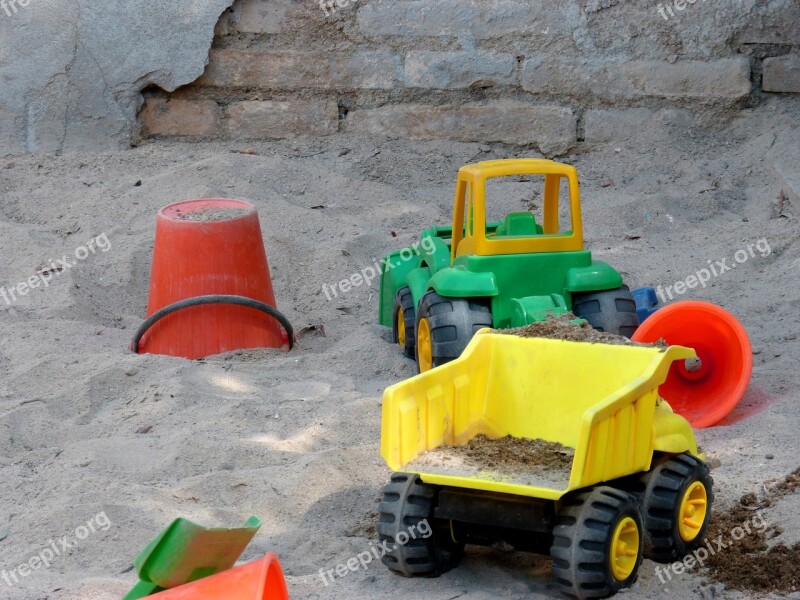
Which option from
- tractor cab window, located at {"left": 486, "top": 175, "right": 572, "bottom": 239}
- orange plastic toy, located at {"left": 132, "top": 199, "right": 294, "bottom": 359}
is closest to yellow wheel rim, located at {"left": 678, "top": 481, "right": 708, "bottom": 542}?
orange plastic toy, located at {"left": 132, "top": 199, "right": 294, "bottom": 359}

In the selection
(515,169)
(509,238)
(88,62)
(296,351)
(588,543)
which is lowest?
(296,351)

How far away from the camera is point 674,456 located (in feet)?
8.12

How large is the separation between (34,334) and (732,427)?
234cm

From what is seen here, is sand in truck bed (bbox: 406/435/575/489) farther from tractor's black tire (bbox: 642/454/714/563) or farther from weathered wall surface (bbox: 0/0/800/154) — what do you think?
weathered wall surface (bbox: 0/0/800/154)

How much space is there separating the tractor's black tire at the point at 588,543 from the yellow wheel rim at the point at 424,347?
137 centimetres

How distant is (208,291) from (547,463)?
1.84m

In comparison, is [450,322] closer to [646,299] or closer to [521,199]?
[646,299]

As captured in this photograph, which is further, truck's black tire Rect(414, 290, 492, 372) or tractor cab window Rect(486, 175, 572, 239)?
tractor cab window Rect(486, 175, 572, 239)

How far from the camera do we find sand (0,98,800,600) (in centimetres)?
254

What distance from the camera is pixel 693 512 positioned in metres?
2.47

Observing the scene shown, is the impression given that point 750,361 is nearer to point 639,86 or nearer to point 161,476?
point 161,476

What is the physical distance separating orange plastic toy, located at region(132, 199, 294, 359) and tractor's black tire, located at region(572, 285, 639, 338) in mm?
1068

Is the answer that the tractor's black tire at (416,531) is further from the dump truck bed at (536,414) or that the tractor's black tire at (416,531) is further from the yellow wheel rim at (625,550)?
the yellow wheel rim at (625,550)

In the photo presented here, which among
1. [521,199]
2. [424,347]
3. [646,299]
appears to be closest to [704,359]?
[646,299]
